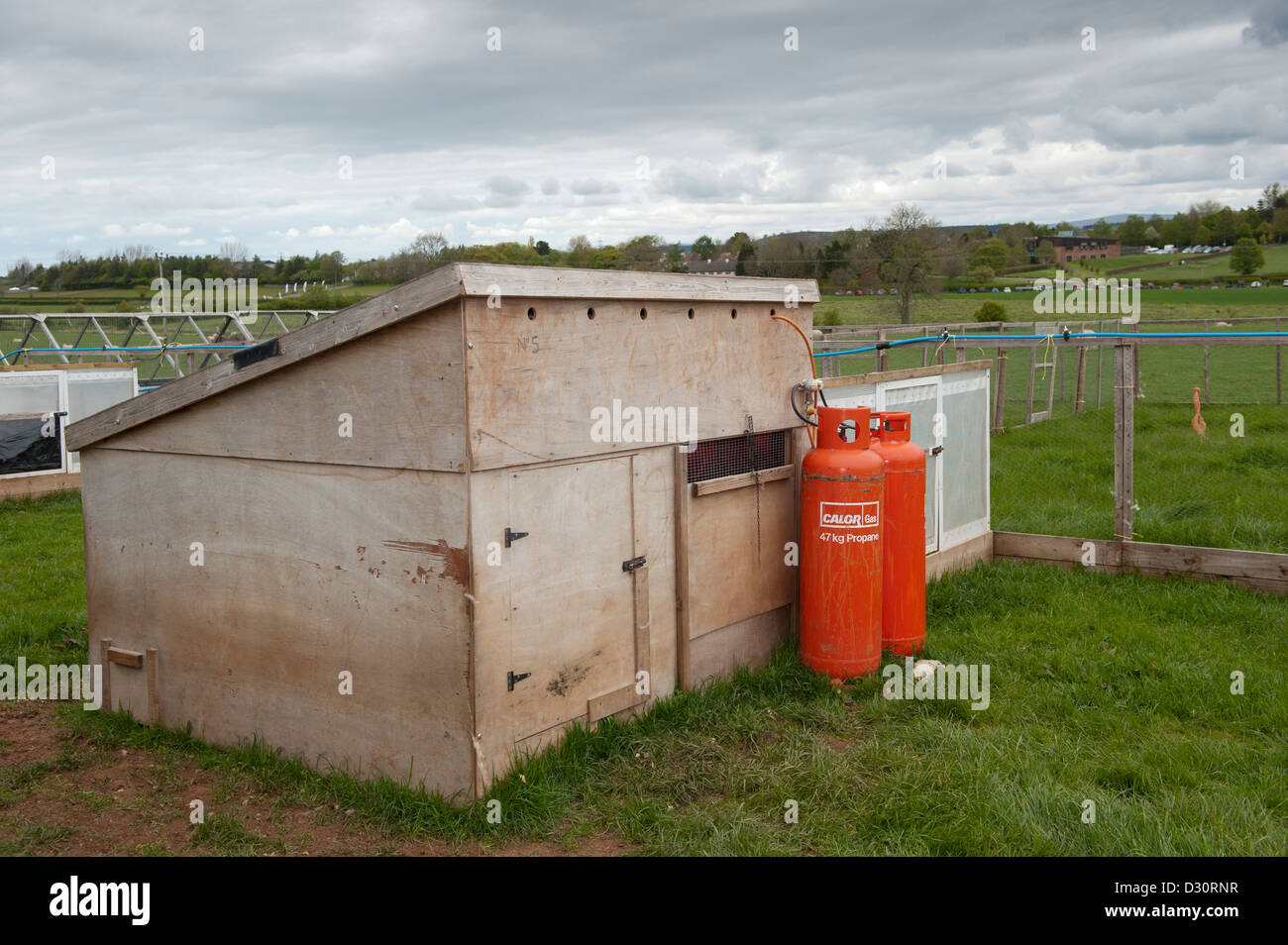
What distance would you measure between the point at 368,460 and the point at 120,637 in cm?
261

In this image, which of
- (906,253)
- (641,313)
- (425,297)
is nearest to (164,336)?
(641,313)

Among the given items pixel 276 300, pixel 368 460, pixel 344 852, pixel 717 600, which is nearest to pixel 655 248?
pixel 717 600

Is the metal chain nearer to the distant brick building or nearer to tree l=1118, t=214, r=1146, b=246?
the distant brick building

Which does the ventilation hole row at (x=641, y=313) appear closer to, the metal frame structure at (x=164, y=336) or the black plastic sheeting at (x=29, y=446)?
the black plastic sheeting at (x=29, y=446)

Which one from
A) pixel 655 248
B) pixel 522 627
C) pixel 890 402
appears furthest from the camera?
pixel 655 248

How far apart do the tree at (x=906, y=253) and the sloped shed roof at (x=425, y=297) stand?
45458 mm

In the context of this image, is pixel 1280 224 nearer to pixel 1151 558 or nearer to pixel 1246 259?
pixel 1246 259

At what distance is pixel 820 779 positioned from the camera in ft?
17.3

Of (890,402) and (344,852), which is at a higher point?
(890,402)

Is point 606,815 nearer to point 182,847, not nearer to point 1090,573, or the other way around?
point 182,847

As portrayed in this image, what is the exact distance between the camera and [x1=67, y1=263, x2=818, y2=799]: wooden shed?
499 cm

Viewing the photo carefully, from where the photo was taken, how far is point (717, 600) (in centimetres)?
659

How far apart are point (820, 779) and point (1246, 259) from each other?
8181cm

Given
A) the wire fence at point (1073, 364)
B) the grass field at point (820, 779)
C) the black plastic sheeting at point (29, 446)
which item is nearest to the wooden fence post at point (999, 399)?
the wire fence at point (1073, 364)
